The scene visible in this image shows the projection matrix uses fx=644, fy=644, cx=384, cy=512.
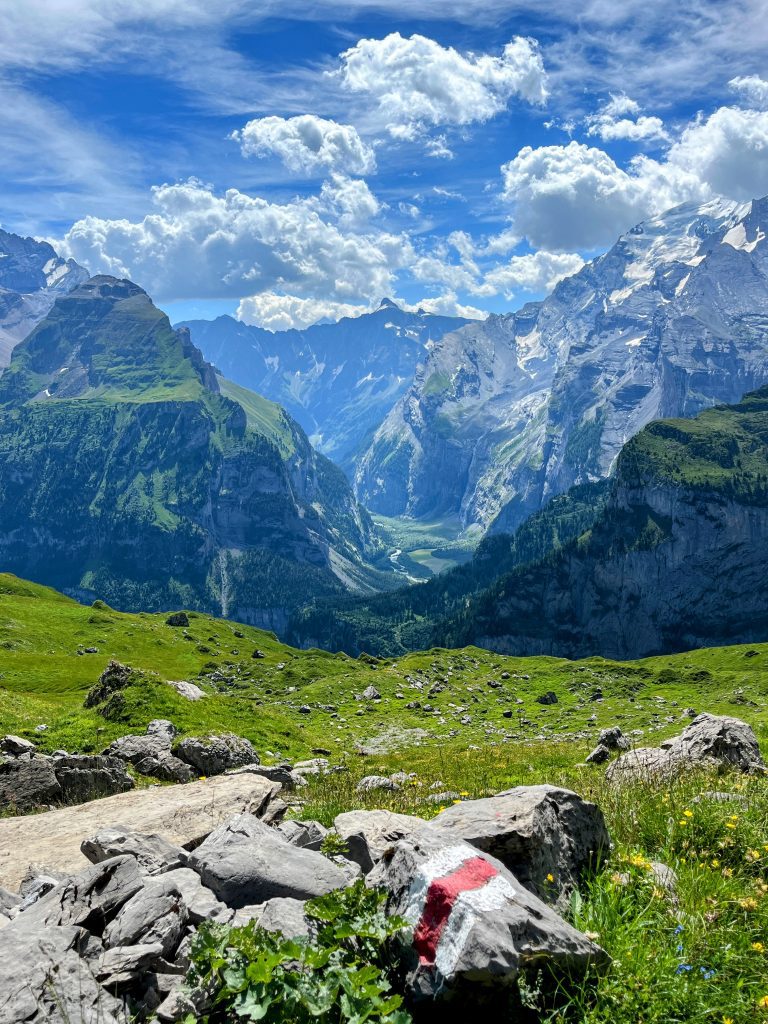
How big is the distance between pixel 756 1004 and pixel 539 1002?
2222 millimetres

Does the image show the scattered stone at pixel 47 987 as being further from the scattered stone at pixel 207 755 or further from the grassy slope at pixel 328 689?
the grassy slope at pixel 328 689

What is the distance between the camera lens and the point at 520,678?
393 ft

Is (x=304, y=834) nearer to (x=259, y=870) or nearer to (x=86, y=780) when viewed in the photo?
(x=259, y=870)

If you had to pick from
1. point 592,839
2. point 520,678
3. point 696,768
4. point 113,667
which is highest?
point 592,839

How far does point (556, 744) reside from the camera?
153 ft

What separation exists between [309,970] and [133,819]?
14.0 m

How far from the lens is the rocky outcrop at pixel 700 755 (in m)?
15.7

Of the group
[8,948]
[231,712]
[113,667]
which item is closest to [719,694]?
[231,712]

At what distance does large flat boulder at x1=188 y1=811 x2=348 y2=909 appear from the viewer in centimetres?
930

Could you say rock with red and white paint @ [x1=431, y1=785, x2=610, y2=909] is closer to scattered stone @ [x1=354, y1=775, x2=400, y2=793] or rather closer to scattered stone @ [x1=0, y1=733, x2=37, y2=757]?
scattered stone @ [x1=354, y1=775, x2=400, y2=793]

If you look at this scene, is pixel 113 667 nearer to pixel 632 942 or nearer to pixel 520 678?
pixel 632 942

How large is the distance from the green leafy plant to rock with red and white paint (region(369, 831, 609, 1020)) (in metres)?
0.37

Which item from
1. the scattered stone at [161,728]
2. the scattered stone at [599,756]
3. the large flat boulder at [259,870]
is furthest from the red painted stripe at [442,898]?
the scattered stone at [161,728]

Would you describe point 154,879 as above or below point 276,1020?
below
